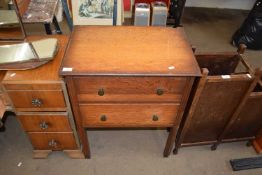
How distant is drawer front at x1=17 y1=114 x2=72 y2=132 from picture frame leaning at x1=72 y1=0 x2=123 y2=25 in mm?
919

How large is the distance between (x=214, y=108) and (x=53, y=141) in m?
1.06

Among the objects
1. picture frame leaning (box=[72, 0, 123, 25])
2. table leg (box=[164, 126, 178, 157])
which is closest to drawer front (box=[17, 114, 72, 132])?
table leg (box=[164, 126, 178, 157])

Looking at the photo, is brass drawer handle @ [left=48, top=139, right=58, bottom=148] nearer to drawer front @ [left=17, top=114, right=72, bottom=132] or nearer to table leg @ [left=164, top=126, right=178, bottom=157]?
drawer front @ [left=17, top=114, right=72, bottom=132]

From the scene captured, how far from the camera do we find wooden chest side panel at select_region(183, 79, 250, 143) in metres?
1.26

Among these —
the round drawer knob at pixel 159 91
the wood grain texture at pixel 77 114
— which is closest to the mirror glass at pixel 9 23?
the wood grain texture at pixel 77 114

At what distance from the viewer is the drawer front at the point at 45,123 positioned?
4.41ft

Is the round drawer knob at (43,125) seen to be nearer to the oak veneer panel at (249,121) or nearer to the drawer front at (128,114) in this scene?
the drawer front at (128,114)

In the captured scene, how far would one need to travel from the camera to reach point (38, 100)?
1.24 metres

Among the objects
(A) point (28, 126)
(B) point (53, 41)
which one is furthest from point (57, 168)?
(B) point (53, 41)

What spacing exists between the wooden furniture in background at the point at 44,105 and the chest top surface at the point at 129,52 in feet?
0.51

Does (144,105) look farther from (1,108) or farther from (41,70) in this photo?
(1,108)

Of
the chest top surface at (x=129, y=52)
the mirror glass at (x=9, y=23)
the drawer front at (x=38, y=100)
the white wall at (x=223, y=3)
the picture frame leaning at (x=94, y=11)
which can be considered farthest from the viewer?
the white wall at (x=223, y=3)

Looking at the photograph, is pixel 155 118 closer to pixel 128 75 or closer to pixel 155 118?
pixel 155 118

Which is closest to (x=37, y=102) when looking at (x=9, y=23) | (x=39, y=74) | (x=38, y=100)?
(x=38, y=100)
